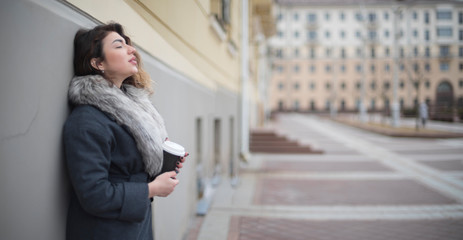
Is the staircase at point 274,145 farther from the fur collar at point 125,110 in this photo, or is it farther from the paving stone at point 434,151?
the fur collar at point 125,110

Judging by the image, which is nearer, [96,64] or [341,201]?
[96,64]

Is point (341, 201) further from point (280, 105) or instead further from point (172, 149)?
point (280, 105)

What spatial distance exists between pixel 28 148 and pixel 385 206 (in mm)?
Result: 6310

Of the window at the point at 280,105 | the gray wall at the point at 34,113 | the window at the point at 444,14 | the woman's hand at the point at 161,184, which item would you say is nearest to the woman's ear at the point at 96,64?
the gray wall at the point at 34,113

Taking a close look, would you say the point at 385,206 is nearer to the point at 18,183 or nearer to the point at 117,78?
the point at 117,78

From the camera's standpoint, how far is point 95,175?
5.35 feet

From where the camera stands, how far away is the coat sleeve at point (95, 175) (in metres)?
1.63

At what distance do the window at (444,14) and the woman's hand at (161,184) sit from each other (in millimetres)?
13799

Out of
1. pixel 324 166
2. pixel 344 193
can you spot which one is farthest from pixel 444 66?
pixel 344 193

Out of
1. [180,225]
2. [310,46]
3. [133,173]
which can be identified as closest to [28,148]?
[133,173]

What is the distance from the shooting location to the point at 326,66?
68312mm

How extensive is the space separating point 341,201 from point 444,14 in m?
10.2

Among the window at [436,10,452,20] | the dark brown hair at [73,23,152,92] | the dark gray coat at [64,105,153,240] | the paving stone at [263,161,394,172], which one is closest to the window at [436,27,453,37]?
the window at [436,10,452,20]

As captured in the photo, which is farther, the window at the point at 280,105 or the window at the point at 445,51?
the window at the point at 280,105
